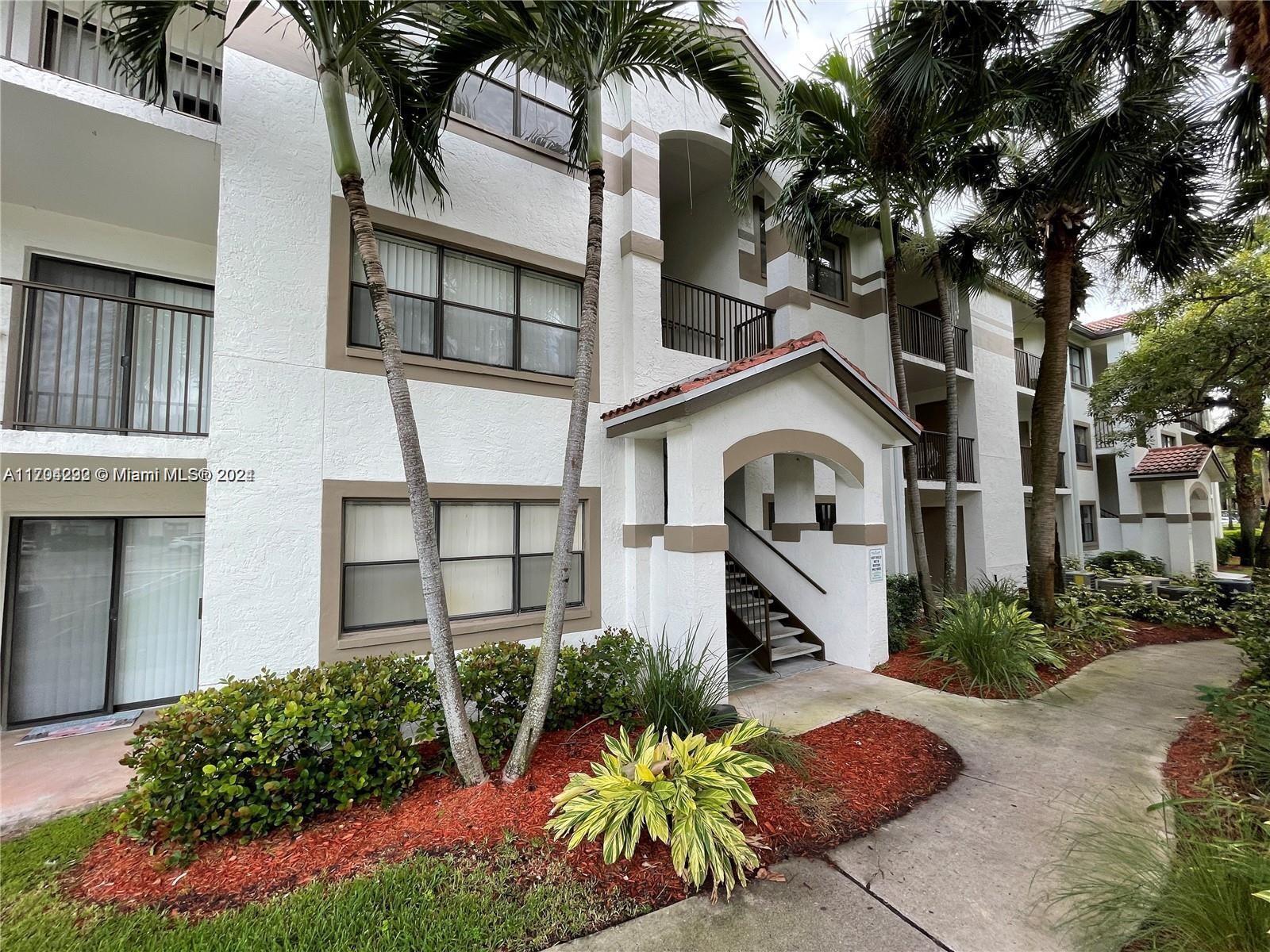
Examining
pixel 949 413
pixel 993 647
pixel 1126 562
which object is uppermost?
pixel 949 413

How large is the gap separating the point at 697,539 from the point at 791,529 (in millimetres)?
3855

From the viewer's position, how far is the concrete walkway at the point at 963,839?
10.9 ft

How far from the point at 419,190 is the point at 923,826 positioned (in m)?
8.81

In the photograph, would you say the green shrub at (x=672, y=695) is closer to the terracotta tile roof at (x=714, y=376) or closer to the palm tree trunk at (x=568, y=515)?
the palm tree trunk at (x=568, y=515)

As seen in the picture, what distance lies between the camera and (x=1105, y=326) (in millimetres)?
22359

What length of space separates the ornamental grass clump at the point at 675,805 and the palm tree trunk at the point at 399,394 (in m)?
1.16

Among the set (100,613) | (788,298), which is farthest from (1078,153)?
(100,613)

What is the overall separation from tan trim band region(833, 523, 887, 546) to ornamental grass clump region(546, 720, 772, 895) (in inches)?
211

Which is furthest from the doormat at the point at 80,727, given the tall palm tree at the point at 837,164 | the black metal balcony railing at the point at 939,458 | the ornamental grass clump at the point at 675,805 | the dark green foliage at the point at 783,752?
the black metal balcony railing at the point at 939,458

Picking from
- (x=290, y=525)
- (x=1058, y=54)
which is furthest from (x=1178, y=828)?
(x=1058, y=54)

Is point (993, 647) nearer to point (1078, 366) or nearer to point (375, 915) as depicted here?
point (375, 915)

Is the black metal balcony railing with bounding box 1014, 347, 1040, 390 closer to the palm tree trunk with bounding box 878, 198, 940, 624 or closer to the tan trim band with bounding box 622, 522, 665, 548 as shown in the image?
the palm tree trunk with bounding box 878, 198, 940, 624

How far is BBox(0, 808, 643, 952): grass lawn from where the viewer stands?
10.4 ft

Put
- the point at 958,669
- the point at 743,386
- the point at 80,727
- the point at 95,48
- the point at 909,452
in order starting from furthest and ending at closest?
the point at 909,452 → the point at 958,669 → the point at 743,386 → the point at 80,727 → the point at 95,48
